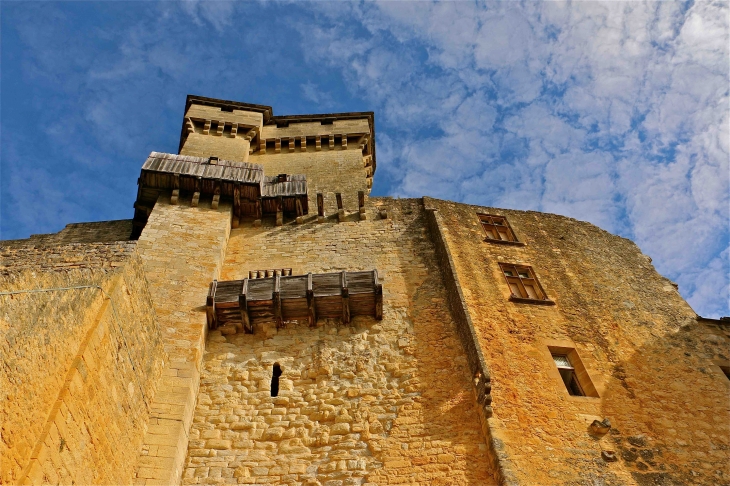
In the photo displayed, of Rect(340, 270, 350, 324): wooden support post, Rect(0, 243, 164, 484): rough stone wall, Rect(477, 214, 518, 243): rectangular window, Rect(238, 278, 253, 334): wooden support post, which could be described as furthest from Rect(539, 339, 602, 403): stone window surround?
Rect(0, 243, 164, 484): rough stone wall

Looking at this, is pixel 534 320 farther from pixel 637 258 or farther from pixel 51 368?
pixel 51 368

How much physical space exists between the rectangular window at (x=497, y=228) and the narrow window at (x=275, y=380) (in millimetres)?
6111

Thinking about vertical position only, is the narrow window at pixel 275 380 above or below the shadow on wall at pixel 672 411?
above

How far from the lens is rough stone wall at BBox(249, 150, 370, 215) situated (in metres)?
15.1

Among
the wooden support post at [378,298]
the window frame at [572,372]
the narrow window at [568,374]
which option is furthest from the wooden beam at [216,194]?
the narrow window at [568,374]

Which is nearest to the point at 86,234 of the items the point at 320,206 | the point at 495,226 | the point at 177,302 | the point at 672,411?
the point at 177,302

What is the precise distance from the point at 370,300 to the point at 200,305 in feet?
10.4

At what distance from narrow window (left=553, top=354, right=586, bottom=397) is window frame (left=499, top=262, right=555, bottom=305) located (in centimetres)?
135

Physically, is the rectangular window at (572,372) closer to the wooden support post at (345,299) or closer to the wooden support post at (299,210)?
the wooden support post at (345,299)

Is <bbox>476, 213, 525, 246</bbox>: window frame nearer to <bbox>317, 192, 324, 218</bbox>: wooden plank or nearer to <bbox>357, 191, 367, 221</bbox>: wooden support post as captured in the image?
<bbox>357, 191, 367, 221</bbox>: wooden support post

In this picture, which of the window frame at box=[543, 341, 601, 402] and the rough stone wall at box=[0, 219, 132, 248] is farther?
the rough stone wall at box=[0, 219, 132, 248]

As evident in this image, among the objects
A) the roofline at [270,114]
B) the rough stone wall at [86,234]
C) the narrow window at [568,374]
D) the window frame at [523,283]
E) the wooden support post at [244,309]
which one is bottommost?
the narrow window at [568,374]

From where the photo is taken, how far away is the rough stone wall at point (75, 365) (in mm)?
4871

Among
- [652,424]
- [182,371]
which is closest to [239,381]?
[182,371]
